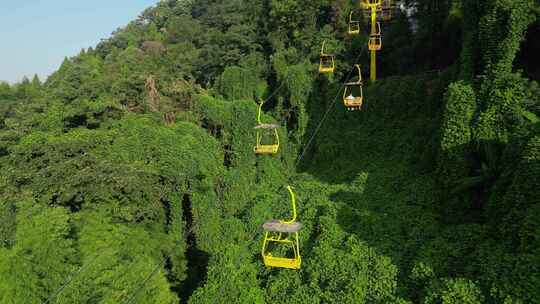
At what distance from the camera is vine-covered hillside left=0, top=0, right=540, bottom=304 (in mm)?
7156

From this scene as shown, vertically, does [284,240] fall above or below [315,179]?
above

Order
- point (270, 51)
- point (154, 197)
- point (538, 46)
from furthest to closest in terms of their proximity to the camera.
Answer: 1. point (270, 51)
2. point (154, 197)
3. point (538, 46)

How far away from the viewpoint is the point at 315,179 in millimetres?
14031

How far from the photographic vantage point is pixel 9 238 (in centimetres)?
1059

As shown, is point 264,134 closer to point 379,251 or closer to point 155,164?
point 155,164

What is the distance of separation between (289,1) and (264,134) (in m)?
8.06

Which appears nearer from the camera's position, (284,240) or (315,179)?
(284,240)

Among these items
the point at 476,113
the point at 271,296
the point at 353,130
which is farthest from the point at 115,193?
the point at 476,113

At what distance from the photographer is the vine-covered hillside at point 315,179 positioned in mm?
7156

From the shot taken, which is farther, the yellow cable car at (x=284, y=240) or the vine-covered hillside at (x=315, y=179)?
the vine-covered hillside at (x=315, y=179)

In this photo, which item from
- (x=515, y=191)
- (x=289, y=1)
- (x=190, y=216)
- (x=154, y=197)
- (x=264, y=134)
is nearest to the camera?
(x=515, y=191)

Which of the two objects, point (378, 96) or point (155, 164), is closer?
point (155, 164)

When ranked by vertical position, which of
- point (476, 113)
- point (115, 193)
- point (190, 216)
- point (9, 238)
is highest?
point (476, 113)

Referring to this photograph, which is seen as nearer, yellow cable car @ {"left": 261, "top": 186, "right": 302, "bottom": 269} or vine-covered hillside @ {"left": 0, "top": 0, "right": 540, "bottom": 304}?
yellow cable car @ {"left": 261, "top": 186, "right": 302, "bottom": 269}
